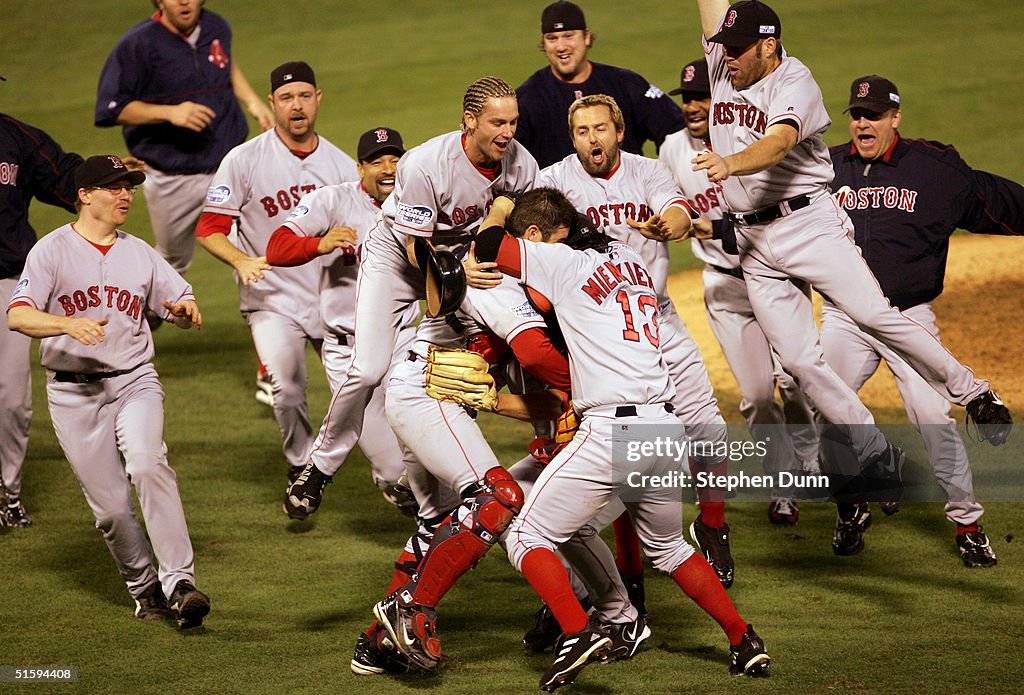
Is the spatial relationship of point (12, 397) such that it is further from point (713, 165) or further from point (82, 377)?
point (713, 165)

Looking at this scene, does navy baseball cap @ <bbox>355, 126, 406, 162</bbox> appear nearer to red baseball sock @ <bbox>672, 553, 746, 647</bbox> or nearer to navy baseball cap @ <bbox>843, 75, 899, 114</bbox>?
navy baseball cap @ <bbox>843, 75, 899, 114</bbox>

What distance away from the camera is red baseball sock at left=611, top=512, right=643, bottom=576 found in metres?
4.78

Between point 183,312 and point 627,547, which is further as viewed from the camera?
point 183,312

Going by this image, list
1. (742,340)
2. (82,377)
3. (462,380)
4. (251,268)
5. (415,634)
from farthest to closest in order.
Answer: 1. (742,340)
2. (251,268)
3. (82,377)
4. (462,380)
5. (415,634)

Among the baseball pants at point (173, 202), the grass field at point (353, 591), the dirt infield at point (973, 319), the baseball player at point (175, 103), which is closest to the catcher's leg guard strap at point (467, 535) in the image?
the grass field at point (353, 591)

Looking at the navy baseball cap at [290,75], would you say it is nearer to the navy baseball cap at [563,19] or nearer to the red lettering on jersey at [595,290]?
the navy baseball cap at [563,19]

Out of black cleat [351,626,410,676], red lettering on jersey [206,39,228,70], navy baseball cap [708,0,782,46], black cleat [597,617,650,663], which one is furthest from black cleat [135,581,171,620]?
red lettering on jersey [206,39,228,70]

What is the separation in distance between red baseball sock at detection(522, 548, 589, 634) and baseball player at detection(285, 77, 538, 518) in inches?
37.6

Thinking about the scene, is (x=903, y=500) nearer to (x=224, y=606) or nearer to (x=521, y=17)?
(x=224, y=606)

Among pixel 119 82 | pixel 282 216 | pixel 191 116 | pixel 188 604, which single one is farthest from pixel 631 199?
pixel 119 82

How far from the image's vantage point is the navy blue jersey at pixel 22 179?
5.86 meters

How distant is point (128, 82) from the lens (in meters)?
7.89

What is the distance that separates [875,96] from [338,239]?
2.50 metres

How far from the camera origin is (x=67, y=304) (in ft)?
15.9
